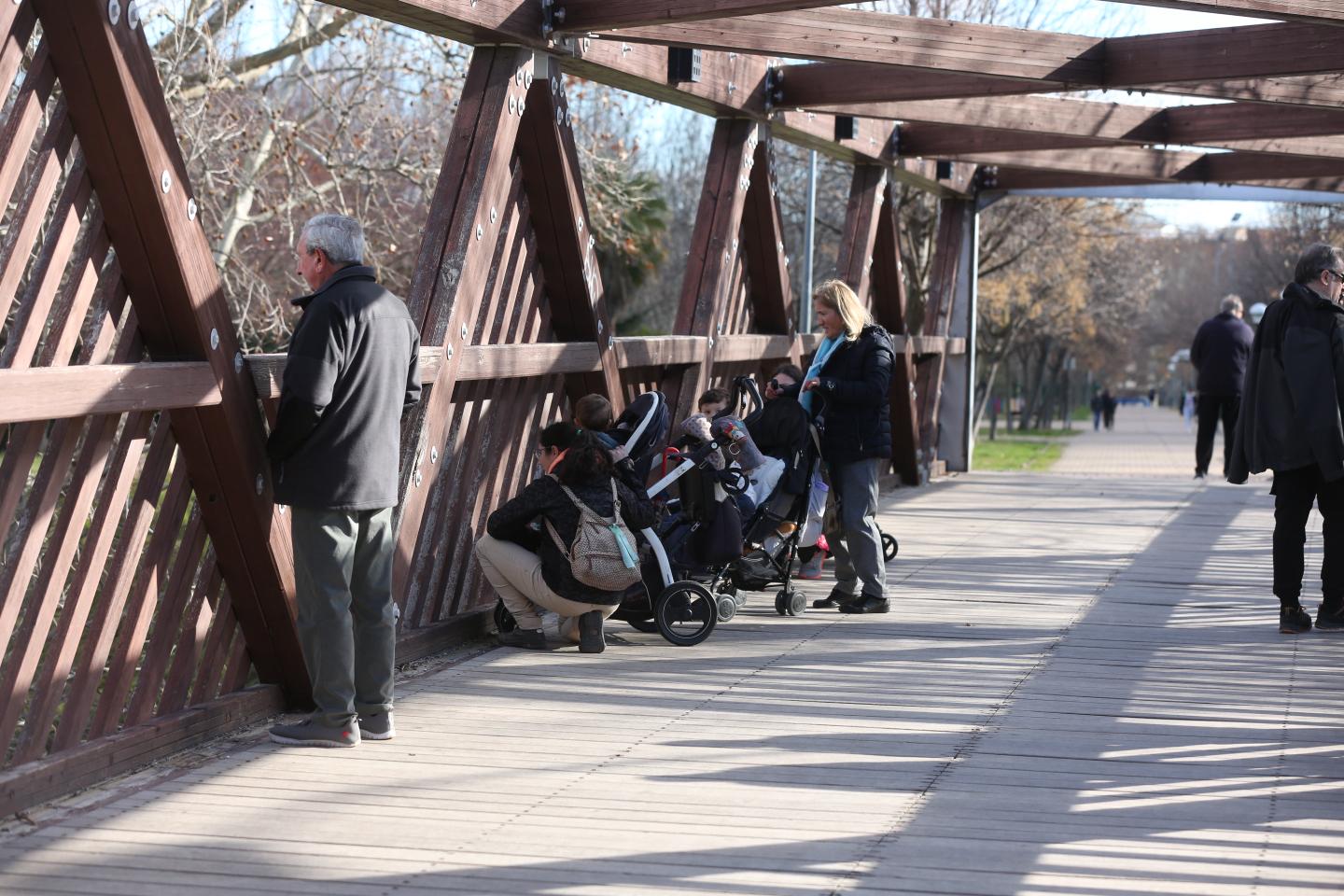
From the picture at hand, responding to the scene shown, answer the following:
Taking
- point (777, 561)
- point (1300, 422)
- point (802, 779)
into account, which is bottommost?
point (802, 779)

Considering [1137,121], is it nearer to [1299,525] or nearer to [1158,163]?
[1158,163]

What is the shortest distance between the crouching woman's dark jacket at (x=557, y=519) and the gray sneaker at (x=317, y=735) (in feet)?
5.36

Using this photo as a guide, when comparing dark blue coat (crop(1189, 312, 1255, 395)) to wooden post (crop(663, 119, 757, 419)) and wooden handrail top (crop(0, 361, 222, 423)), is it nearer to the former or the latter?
wooden post (crop(663, 119, 757, 419))

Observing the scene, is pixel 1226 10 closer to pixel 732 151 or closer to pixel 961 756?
pixel 961 756

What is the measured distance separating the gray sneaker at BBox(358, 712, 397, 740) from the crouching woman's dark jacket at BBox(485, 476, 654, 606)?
149 cm

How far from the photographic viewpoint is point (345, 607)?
5.40 m

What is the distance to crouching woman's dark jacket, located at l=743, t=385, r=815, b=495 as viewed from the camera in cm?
818

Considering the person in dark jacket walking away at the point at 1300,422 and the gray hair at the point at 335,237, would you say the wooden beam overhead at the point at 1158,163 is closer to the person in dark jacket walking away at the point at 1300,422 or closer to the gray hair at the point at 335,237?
the person in dark jacket walking away at the point at 1300,422

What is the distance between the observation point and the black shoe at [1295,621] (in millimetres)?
7945

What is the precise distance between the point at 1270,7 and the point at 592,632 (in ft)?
12.1

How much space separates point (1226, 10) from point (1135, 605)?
3492 millimetres

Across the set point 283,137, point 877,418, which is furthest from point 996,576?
point 283,137

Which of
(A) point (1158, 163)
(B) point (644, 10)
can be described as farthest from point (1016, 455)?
(B) point (644, 10)

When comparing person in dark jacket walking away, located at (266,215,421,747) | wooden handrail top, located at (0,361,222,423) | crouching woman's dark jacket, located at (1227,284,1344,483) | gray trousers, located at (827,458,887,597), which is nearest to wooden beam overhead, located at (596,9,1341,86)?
crouching woman's dark jacket, located at (1227,284,1344,483)
